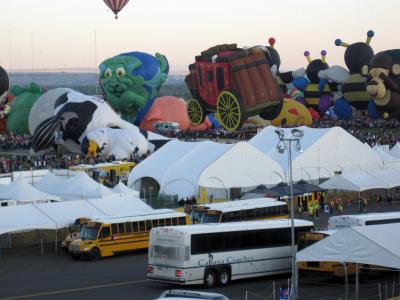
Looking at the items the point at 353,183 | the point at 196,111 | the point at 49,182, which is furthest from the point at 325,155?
the point at 196,111

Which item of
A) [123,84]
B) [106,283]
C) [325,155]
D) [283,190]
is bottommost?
[106,283]

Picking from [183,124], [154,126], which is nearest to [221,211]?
[154,126]

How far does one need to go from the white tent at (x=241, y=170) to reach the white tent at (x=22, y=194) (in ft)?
20.2

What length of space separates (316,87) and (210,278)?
2453 inches

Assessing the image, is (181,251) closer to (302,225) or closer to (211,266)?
(211,266)

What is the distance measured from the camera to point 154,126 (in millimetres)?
69062

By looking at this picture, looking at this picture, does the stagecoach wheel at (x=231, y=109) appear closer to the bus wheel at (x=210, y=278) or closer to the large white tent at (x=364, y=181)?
the large white tent at (x=364, y=181)

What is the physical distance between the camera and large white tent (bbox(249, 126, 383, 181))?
121 feet

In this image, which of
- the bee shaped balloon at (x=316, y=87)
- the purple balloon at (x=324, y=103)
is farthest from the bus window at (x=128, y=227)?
the purple balloon at (x=324, y=103)

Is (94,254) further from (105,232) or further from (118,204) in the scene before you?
(118,204)

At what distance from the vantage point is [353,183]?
34.4 m

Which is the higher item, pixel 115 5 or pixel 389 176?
pixel 115 5

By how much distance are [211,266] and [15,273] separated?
5285mm

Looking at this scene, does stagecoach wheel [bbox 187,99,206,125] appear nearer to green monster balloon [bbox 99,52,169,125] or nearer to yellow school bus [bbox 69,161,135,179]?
green monster balloon [bbox 99,52,169,125]
